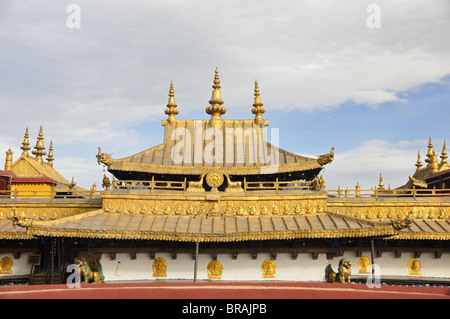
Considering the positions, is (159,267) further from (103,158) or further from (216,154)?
(216,154)

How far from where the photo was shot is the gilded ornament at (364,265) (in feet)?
61.1

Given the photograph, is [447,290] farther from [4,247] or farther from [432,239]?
[4,247]

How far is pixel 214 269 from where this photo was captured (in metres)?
18.4

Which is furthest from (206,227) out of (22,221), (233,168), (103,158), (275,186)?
(22,221)

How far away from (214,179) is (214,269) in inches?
152

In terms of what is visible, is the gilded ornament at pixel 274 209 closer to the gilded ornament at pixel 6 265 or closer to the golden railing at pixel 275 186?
the golden railing at pixel 275 186

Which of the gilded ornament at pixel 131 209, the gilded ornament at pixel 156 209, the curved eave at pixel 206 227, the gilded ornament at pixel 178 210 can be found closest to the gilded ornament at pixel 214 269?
the curved eave at pixel 206 227

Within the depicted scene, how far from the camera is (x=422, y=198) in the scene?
20.8 metres

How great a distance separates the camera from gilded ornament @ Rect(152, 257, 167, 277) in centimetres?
1828

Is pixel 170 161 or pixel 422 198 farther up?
pixel 170 161

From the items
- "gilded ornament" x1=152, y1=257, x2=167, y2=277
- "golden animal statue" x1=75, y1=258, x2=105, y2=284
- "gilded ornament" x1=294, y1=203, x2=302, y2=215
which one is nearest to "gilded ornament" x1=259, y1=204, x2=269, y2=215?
"gilded ornament" x1=294, y1=203, x2=302, y2=215
